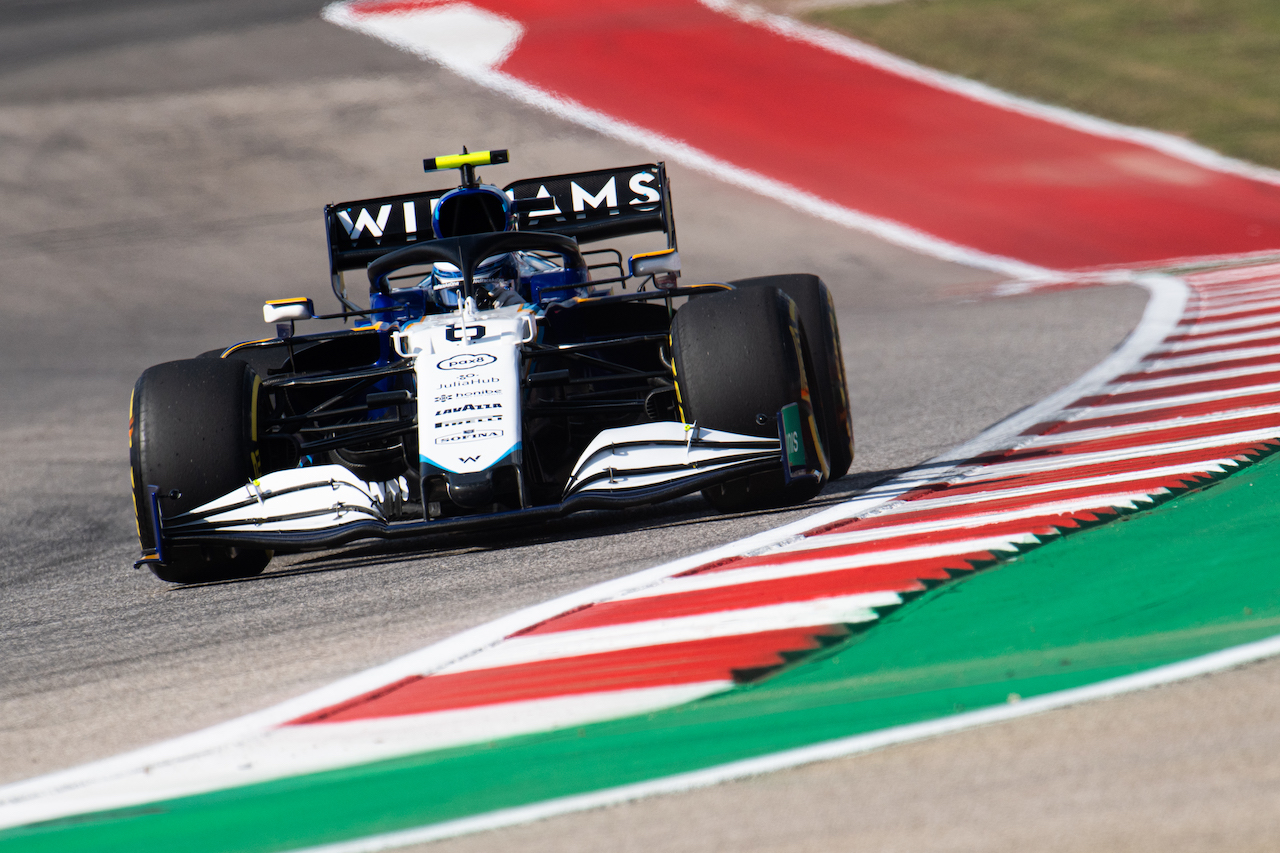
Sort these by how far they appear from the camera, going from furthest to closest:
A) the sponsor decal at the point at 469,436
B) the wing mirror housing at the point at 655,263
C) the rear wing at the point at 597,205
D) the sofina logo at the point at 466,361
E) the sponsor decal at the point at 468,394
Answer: the rear wing at the point at 597,205
the wing mirror housing at the point at 655,263
the sofina logo at the point at 466,361
the sponsor decal at the point at 468,394
the sponsor decal at the point at 469,436

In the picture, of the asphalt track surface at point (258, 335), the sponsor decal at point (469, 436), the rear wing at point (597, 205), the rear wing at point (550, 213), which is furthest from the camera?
→ the rear wing at point (597, 205)

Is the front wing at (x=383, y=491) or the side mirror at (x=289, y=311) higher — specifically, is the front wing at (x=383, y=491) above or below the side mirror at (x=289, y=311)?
below

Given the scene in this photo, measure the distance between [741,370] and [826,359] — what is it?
1170 millimetres

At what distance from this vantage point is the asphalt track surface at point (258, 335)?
9.21 feet

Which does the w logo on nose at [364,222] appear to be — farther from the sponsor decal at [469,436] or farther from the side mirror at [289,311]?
the sponsor decal at [469,436]

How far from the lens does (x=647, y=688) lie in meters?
3.63

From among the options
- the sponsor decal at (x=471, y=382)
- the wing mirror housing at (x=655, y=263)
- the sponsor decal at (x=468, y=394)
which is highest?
the wing mirror housing at (x=655, y=263)

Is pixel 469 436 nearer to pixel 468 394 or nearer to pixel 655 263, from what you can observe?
pixel 468 394

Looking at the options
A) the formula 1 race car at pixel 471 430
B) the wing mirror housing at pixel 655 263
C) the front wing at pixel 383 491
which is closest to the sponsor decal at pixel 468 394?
the formula 1 race car at pixel 471 430

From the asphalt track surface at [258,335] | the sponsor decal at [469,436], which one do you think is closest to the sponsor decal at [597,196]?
the asphalt track surface at [258,335]

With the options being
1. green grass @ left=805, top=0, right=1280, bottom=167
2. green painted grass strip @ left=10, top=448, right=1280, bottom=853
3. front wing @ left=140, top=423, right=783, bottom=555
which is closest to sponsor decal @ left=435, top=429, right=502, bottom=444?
front wing @ left=140, top=423, right=783, bottom=555

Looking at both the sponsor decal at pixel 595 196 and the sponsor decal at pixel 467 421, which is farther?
the sponsor decal at pixel 595 196

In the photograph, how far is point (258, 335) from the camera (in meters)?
16.5

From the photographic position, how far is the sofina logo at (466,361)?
5945 mm
